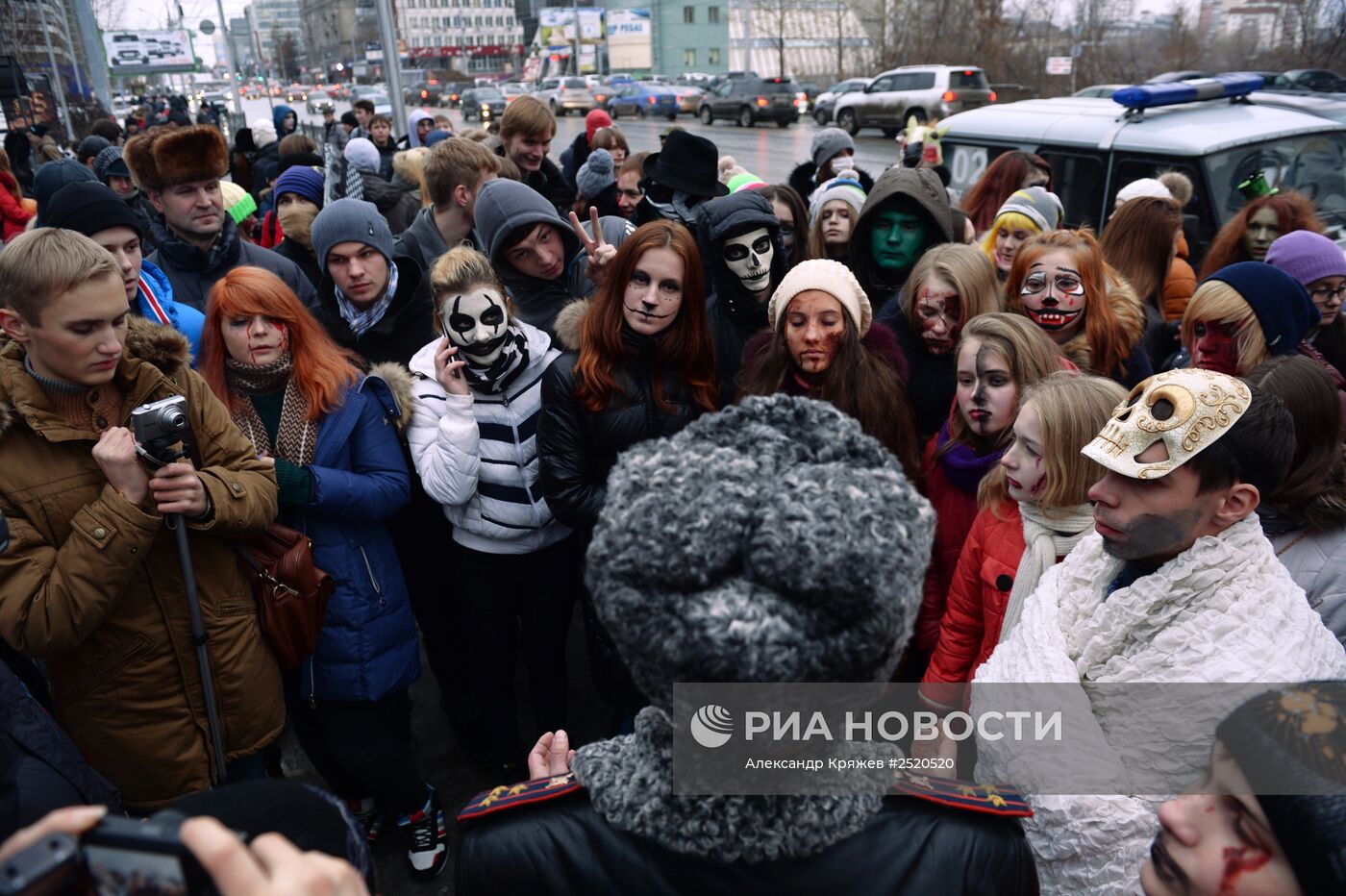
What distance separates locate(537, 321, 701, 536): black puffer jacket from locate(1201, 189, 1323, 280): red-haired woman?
343cm

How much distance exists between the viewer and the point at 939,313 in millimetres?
3330

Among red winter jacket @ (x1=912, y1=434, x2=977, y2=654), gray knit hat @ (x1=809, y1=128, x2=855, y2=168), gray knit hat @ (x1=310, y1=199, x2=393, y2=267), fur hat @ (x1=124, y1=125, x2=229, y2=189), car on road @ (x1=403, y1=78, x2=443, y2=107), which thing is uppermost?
car on road @ (x1=403, y1=78, x2=443, y2=107)

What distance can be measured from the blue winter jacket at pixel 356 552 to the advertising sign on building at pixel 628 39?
63.5 metres

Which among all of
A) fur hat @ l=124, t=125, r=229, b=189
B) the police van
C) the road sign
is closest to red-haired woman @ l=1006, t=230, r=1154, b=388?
the police van

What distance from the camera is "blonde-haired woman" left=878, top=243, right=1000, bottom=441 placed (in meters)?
3.31

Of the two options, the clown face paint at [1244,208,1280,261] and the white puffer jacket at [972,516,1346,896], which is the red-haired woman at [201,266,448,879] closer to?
the white puffer jacket at [972,516,1346,896]

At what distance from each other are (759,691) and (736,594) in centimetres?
12

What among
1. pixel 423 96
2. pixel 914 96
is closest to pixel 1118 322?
pixel 914 96

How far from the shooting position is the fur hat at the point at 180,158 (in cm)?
383

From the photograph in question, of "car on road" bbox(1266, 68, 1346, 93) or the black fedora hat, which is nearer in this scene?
the black fedora hat

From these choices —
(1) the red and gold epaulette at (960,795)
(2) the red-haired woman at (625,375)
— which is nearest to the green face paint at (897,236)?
(2) the red-haired woman at (625,375)

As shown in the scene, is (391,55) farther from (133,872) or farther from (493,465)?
(133,872)

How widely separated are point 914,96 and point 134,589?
25.5 m

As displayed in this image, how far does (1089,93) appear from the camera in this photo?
17672 millimetres
